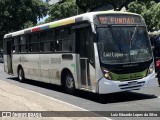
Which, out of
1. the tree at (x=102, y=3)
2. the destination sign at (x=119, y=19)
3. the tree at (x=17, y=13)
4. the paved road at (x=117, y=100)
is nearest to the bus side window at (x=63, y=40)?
the paved road at (x=117, y=100)

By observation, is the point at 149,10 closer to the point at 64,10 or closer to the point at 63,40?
the point at 64,10

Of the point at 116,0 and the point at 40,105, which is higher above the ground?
the point at 116,0

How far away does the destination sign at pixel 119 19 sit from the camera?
1234 cm

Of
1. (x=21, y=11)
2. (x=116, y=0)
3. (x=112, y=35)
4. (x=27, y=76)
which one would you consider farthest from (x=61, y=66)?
(x=21, y=11)

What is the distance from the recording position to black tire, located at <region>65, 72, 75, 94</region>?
13.9 m

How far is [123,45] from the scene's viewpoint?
40.0 ft

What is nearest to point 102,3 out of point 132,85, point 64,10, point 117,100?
point 64,10

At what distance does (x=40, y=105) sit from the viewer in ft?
37.6

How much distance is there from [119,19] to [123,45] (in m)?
0.96

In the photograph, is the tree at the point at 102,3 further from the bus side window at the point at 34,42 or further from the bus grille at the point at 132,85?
the bus grille at the point at 132,85

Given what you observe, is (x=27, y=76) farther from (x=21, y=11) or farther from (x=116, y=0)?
(x=21, y=11)

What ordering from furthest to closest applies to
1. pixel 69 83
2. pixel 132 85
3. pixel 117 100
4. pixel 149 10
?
pixel 149 10, pixel 69 83, pixel 117 100, pixel 132 85

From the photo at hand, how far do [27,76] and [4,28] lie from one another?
3986cm

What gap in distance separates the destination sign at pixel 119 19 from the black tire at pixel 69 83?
2.69 metres
